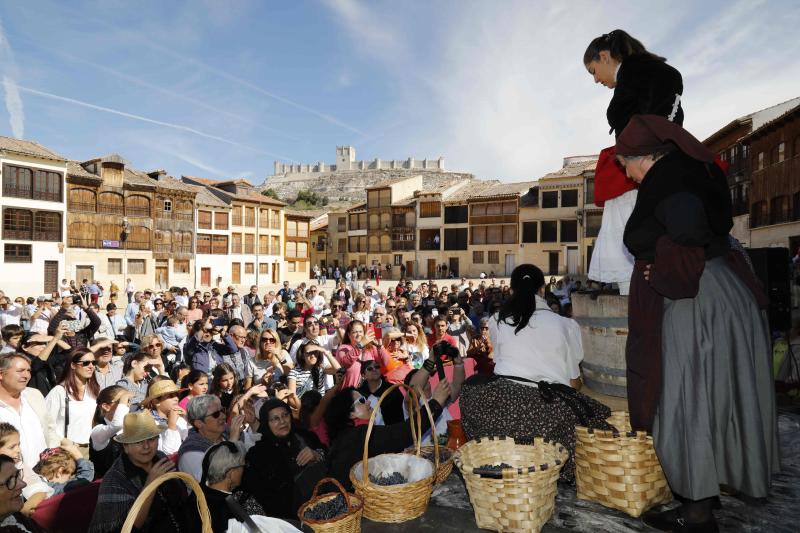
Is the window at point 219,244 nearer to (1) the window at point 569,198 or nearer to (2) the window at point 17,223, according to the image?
(2) the window at point 17,223

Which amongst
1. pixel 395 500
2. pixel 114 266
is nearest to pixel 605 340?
pixel 395 500

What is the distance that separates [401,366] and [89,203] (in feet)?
137

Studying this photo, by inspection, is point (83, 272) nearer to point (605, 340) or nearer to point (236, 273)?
point (236, 273)

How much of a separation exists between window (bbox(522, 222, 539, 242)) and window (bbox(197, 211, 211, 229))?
1176 inches

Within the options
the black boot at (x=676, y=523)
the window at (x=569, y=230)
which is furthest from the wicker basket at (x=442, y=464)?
the window at (x=569, y=230)

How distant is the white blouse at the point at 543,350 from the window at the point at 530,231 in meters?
46.6

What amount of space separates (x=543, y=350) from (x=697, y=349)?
1.11 m

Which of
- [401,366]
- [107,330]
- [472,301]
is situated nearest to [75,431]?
[401,366]

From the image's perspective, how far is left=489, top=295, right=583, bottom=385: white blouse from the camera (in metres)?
3.34

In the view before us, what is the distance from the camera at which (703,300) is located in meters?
2.38

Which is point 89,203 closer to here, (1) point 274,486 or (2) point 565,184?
(2) point 565,184

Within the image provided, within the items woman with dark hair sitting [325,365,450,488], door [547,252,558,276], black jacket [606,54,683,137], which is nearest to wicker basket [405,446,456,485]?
woman with dark hair sitting [325,365,450,488]

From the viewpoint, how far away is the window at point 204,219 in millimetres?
47375

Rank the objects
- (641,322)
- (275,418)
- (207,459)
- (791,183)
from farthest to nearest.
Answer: (791,183) < (275,418) < (207,459) < (641,322)
